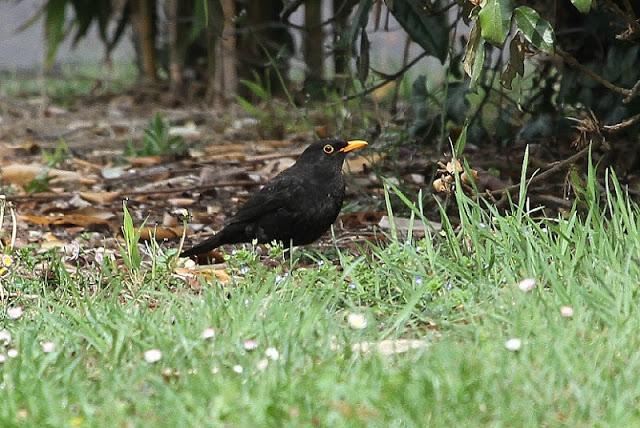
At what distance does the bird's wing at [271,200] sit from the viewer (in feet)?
18.1

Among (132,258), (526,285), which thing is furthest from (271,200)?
(526,285)

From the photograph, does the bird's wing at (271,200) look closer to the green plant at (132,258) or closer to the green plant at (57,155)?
the green plant at (132,258)

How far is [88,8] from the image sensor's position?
9.49 metres

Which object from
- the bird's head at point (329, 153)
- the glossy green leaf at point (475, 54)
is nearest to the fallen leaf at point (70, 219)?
the bird's head at point (329, 153)

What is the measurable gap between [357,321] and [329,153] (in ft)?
6.95

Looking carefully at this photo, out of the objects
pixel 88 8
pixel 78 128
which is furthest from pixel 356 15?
pixel 88 8

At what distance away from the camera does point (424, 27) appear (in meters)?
5.64

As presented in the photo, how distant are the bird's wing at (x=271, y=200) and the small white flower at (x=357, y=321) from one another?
183cm

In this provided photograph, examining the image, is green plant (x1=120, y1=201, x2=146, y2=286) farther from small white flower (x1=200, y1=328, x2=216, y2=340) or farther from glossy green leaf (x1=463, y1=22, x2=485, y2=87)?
glossy green leaf (x1=463, y1=22, x2=485, y2=87)

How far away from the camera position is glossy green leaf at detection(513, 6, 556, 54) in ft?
13.4

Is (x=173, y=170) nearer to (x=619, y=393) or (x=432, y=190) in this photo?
(x=432, y=190)

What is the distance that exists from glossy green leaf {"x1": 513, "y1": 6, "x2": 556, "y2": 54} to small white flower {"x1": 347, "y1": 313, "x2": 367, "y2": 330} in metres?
1.10

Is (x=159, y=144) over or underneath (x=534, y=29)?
underneath

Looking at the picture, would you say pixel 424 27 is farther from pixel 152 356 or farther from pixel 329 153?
pixel 152 356
